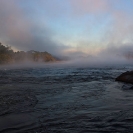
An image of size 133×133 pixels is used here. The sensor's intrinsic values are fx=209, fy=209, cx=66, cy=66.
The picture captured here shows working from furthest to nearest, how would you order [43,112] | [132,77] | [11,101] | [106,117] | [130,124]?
[132,77], [11,101], [43,112], [106,117], [130,124]

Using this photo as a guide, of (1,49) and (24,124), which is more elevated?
(1,49)

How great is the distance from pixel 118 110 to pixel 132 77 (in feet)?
31.9

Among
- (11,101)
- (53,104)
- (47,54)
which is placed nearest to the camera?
(53,104)

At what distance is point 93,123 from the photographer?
6039mm

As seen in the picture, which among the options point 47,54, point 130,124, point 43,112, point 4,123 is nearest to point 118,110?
point 130,124

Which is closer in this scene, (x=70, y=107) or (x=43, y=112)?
(x=43, y=112)

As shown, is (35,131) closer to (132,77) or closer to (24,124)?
(24,124)

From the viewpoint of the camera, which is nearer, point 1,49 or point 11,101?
point 11,101

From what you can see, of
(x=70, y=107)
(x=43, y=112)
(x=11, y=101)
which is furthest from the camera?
(x=11, y=101)

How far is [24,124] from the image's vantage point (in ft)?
19.8

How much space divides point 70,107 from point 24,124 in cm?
242

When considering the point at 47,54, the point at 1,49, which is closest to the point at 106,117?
the point at 1,49

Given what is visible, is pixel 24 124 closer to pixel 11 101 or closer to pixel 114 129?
pixel 114 129

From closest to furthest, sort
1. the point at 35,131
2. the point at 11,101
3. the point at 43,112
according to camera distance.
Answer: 1. the point at 35,131
2. the point at 43,112
3. the point at 11,101
